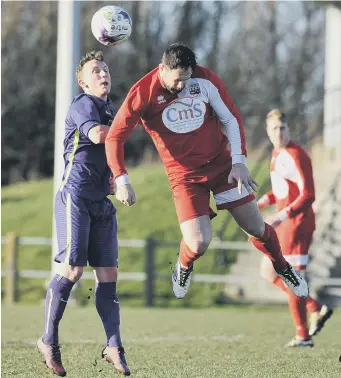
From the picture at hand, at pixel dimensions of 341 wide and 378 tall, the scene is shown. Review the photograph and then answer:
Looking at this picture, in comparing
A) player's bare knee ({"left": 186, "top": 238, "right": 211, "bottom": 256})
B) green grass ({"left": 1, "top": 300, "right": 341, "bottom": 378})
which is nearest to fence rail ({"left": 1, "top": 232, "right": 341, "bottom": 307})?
green grass ({"left": 1, "top": 300, "right": 341, "bottom": 378})

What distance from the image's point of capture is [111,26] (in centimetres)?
769

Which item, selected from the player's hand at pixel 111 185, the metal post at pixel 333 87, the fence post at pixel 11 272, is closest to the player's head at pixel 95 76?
the player's hand at pixel 111 185

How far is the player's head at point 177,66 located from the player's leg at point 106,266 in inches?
39.6

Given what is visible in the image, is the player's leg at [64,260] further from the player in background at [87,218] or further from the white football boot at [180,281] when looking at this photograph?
the white football boot at [180,281]

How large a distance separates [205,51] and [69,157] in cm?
2684

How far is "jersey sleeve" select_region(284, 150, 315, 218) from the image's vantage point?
30.4 feet

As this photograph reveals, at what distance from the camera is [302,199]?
9.27 metres

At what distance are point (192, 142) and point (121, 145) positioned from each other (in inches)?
24.6

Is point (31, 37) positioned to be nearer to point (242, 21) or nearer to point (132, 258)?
point (242, 21)

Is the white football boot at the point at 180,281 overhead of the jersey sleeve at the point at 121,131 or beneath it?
beneath

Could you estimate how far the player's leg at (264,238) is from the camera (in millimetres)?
7668

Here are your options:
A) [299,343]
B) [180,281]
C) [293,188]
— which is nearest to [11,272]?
[299,343]

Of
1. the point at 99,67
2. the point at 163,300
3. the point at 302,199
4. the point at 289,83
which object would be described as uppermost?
the point at 289,83

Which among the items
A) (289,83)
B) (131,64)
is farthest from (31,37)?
(289,83)
